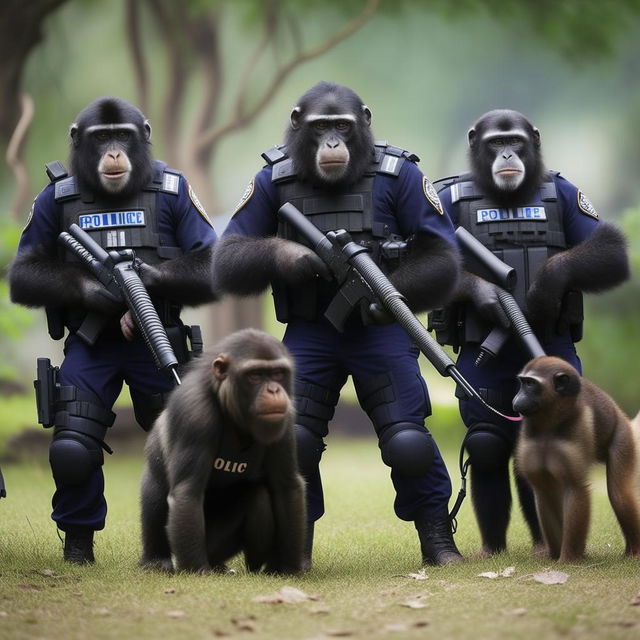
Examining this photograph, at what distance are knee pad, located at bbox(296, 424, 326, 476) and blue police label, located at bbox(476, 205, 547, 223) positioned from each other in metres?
1.74

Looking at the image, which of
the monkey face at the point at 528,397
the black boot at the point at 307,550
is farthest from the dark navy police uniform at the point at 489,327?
the black boot at the point at 307,550

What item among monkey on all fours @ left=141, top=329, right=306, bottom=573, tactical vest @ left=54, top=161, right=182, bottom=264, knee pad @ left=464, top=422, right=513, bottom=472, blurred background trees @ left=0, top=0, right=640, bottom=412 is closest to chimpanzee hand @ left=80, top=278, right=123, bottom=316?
tactical vest @ left=54, top=161, right=182, bottom=264

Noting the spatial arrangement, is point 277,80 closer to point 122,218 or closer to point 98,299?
point 122,218

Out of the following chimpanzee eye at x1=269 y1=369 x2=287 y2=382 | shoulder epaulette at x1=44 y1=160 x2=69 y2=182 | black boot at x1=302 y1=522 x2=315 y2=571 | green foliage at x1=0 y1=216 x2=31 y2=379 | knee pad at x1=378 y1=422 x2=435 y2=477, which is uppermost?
green foliage at x1=0 y1=216 x2=31 y2=379

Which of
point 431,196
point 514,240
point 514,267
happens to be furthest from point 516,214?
point 431,196

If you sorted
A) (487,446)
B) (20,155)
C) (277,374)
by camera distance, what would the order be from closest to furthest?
(277,374) → (487,446) → (20,155)

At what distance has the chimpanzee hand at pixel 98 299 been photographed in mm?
6664

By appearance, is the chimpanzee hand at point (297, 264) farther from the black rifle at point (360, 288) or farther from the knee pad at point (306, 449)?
the knee pad at point (306, 449)

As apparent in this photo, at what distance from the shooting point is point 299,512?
5.98 meters

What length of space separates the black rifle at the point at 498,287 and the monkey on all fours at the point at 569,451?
1.19 feet

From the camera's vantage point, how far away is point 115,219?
22.7 ft

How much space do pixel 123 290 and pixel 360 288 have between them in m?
1.30

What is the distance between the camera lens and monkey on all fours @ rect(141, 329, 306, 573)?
5.64 m

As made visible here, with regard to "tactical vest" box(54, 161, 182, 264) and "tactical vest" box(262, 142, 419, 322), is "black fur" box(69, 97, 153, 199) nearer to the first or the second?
"tactical vest" box(54, 161, 182, 264)
